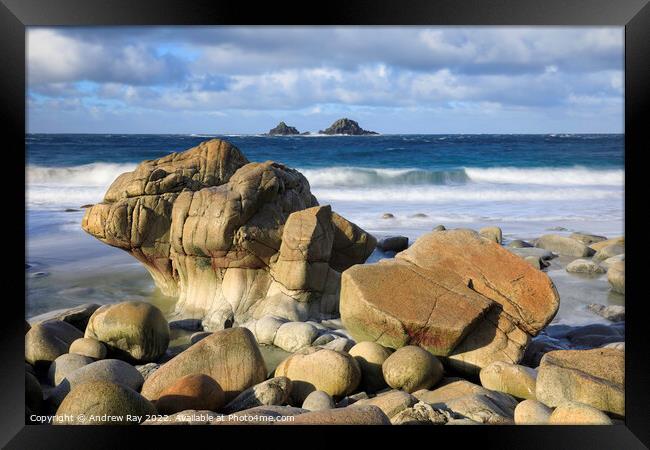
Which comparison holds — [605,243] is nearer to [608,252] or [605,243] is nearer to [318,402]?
[608,252]

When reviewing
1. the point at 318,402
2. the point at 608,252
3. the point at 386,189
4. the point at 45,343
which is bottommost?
the point at 318,402

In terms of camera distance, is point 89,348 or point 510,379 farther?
point 89,348

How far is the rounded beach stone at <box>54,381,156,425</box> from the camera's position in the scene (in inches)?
183

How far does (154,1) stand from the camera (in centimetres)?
453

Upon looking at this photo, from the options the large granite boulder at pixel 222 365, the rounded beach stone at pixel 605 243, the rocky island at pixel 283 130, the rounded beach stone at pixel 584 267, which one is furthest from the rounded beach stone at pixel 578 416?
the rounded beach stone at pixel 605 243

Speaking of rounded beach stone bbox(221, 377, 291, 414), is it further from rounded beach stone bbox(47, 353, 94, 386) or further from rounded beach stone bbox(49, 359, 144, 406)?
rounded beach stone bbox(47, 353, 94, 386)

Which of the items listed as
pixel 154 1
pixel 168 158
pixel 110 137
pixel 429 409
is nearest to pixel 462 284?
pixel 429 409

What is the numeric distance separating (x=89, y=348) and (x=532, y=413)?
13.2 ft

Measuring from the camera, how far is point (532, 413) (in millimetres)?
4918

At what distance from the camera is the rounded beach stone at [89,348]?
251 inches

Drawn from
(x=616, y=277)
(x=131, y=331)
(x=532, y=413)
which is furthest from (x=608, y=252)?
(x=131, y=331)

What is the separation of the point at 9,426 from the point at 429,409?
2.92 meters

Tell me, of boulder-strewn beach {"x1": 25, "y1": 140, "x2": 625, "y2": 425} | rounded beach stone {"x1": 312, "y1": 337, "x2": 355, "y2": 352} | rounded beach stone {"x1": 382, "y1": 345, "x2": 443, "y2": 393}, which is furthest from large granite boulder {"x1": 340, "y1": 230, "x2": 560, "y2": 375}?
rounded beach stone {"x1": 382, "y1": 345, "x2": 443, "y2": 393}

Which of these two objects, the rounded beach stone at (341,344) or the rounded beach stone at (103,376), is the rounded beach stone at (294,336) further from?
the rounded beach stone at (103,376)
